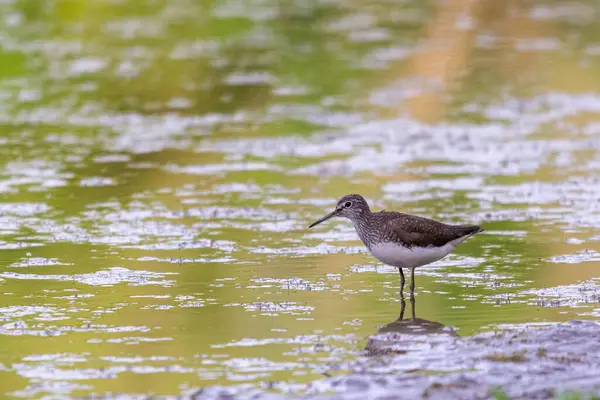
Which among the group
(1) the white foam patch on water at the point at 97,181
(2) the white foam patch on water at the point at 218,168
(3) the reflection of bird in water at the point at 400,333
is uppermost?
(2) the white foam patch on water at the point at 218,168

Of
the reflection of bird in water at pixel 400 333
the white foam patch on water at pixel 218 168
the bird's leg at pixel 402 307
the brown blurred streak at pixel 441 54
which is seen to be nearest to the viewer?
the reflection of bird in water at pixel 400 333

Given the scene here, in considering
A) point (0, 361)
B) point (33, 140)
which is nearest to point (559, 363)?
point (0, 361)

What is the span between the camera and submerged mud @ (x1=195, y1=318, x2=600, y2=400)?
8.09 metres

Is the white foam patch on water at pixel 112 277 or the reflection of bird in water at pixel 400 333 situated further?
the white foam patch on water at pixel 112 277

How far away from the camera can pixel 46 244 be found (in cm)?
1396

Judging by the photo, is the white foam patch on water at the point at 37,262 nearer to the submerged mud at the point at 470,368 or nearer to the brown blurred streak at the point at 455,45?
the submerged mud at the point at 470,368

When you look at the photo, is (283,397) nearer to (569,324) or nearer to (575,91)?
(569,324)

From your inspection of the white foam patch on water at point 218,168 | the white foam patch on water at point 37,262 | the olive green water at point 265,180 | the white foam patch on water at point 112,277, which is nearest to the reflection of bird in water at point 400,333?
the olive green water at point 265,180

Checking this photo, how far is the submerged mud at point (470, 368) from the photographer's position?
8.09 metres

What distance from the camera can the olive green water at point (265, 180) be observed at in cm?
1029

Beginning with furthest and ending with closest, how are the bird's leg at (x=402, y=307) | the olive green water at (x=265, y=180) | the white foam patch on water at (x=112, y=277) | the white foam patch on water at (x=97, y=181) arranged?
the white foam patch on water at (x=97, y=181) < the white foam patch on water at (x=112, y=277) < the bird's leg at (x=402, y=307) < the olive green water at (x=265, y=180)

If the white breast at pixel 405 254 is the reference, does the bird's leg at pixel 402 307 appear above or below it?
below

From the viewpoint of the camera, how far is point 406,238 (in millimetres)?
11547

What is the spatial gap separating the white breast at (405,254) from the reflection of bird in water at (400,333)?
2.36 ft
